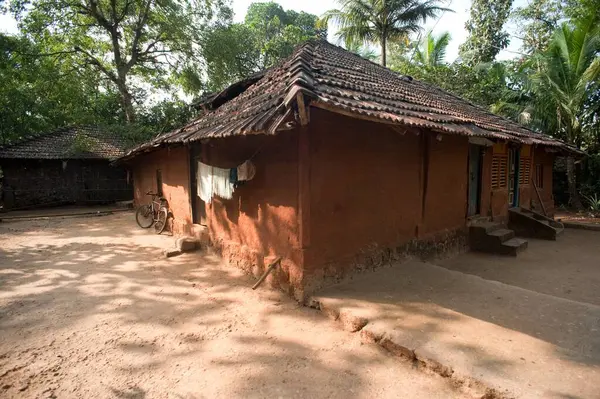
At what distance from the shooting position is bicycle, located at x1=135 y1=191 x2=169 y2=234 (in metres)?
10.4

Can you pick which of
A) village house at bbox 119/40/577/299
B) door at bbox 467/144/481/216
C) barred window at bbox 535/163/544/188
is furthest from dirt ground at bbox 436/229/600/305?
barred window at bbox 535/163/544/188

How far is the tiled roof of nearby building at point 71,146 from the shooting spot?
52.6 feet

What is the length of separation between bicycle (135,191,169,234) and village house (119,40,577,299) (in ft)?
6.60

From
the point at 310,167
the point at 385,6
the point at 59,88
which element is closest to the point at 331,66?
the point at 310,167

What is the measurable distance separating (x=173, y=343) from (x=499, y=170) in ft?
31.6

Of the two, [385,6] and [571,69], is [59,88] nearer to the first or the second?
[385,6]

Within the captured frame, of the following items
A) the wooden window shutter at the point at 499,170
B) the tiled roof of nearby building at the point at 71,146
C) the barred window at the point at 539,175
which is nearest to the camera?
the wooden window shutter at the point at 499,170

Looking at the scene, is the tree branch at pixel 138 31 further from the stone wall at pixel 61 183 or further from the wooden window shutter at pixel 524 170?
the wooden window shutter at pixel 524 170

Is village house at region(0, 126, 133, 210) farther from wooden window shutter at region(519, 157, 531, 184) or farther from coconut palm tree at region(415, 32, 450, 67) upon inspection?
coconut palm tree at region(415, 32, 450, 67)

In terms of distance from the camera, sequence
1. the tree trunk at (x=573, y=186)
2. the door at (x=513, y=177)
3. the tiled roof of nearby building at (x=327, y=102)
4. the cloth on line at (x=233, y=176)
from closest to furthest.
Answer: the tiled roof of nearby building at (x=327, y=102), the cloth on line at (x=233, y=176), the door at (x=513, y=177), the tree trunk at (x=573, y=186)

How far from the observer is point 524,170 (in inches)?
435

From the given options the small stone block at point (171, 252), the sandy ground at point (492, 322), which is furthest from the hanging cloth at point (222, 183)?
the sandy ground at point (492, 322)

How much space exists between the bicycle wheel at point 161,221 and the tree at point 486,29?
2004cm

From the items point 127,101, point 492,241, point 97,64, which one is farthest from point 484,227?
point 97,64
